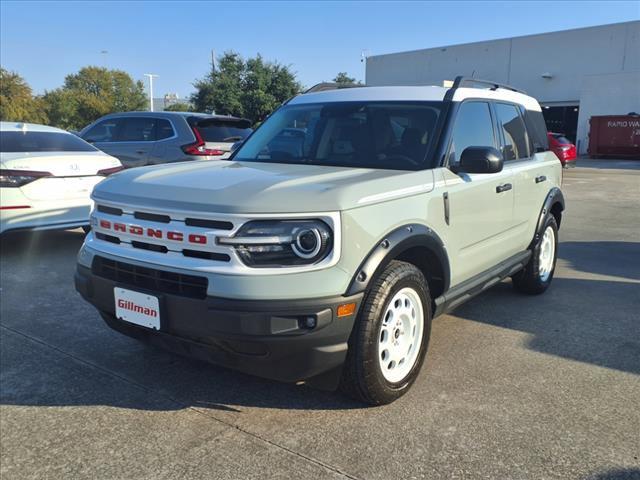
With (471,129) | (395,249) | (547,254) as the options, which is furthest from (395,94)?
(547,254)

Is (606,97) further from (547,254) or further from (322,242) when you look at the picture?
(322,242)

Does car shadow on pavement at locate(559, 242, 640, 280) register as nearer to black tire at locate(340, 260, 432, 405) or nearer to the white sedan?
black tire at locate(340, 260, 432, 405)

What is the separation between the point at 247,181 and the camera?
2.99m

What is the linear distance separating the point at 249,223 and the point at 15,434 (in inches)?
66.1

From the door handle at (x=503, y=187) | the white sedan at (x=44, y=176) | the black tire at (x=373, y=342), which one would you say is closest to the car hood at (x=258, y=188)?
the black tire at (x=373, y=342)

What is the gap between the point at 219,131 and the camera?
9070 mm

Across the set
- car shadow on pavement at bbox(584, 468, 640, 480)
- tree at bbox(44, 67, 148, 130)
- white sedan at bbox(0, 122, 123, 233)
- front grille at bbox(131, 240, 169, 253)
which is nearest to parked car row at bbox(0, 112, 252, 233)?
white sedan at bbox(0, 122, 123, 233)

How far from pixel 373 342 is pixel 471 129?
6.34 feet

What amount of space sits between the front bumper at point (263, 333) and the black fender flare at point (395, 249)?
4.0 inches

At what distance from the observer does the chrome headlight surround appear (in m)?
2.62

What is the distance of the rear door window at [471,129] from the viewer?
3762 millimetres

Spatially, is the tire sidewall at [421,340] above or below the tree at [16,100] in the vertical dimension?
below

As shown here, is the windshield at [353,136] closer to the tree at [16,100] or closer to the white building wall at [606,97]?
the white building wall at [606,97]

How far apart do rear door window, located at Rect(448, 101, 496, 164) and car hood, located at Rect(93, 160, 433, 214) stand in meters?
0.47
